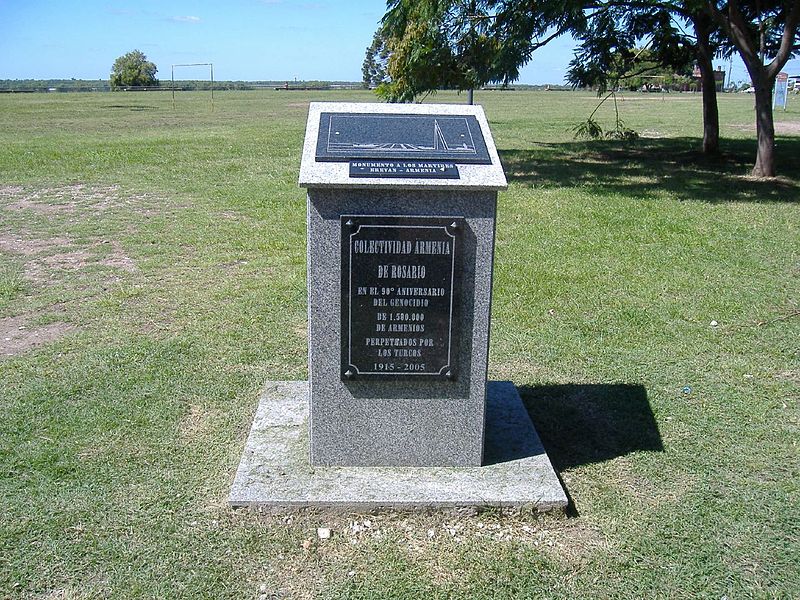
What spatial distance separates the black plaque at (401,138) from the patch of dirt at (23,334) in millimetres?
3042

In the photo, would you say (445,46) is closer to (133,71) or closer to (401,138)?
(401,138)

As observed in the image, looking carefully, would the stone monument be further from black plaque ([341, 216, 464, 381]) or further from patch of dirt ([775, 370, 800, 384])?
patch of dirt ([775, 370, 800, 384])

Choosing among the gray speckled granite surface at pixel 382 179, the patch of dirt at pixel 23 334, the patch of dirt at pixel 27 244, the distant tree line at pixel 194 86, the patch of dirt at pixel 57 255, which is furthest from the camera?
the distant tree line at pixel 194 86

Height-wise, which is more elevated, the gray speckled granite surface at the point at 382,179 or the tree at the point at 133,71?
the tree at the point at 133,71

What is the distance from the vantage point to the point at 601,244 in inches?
337

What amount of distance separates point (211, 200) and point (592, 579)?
9.29 meters

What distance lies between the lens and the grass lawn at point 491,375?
3105 millimetres

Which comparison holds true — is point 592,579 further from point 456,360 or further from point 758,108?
point 758,108

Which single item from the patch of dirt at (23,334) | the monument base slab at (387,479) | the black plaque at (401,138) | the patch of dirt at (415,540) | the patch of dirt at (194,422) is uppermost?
the black plaque at (401,138)

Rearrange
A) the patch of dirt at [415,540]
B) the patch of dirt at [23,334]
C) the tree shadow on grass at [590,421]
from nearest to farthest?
the patch of dirt at [415,540]
the tree shadow on grass at [590,421]
the patch of dirt at [23,334]

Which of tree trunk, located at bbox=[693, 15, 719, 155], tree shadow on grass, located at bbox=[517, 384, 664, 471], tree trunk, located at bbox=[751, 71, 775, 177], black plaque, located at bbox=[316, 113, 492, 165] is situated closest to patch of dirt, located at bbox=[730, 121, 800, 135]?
tree trunk, located at bbox=[693, 15, 719, 155]

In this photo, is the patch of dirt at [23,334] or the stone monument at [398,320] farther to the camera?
the patch of dirt at [23,334]

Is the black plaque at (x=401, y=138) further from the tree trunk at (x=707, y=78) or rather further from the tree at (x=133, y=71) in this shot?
the tree at (x=133, y=71)

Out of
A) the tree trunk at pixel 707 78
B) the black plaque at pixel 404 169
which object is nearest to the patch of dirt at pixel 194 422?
the black plaque at pixel 404 169
